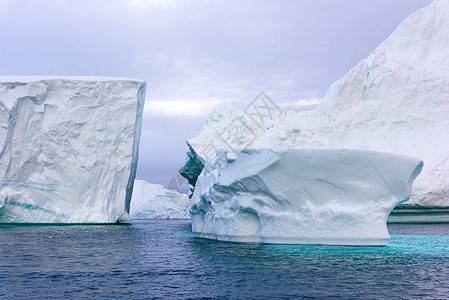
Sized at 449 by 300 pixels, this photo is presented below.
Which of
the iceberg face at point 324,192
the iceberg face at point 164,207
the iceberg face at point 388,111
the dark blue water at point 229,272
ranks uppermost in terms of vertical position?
the iceberg face at point 388,111

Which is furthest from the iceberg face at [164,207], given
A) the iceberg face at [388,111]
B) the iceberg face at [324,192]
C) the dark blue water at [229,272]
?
the dark blue water at [229,272]

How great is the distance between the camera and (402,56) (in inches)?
1020

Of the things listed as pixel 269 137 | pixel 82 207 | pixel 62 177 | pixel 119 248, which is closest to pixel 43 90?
pixel 62 177

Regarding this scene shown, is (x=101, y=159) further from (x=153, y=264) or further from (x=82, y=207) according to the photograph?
(x=153, y=264)

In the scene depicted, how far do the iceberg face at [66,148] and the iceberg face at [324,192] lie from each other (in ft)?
41.8

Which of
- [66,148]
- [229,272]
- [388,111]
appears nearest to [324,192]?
[229,272]

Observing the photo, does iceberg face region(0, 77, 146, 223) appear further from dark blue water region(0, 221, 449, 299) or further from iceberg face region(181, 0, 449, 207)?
dark blue water region(0, 221, 449, 299)

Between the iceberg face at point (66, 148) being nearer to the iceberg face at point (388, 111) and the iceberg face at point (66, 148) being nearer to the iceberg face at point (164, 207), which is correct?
the iceberg face at point (388, 111)

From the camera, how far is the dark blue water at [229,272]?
5.25 m

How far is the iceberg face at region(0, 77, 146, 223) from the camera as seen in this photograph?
20.6 metres

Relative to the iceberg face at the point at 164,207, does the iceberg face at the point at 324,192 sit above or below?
below

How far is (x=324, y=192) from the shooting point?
984 cm

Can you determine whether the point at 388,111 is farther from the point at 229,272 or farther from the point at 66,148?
the point at 229,272

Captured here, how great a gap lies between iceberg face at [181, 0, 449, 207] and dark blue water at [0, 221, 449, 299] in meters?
12.2
